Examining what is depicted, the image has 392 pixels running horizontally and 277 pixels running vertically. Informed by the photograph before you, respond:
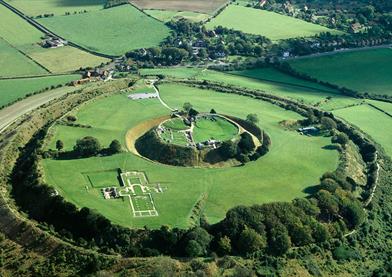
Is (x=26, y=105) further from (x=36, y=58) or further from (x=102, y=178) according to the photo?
(x=102, y=178)

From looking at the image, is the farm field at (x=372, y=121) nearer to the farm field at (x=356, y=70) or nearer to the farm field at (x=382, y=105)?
the farm field at (x=382, y=105)

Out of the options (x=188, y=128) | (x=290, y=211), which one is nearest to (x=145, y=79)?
(x=188, y=128)

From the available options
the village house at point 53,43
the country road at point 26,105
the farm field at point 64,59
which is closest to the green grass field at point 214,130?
the country road at point 26,105

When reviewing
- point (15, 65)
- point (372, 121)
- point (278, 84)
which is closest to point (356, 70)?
point (278, 84)

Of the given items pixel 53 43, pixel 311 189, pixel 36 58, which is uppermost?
pixel 311 189

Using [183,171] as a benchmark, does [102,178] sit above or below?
below

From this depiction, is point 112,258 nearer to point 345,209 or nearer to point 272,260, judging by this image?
point 272,260

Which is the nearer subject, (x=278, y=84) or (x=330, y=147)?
(x=330, y=147)
